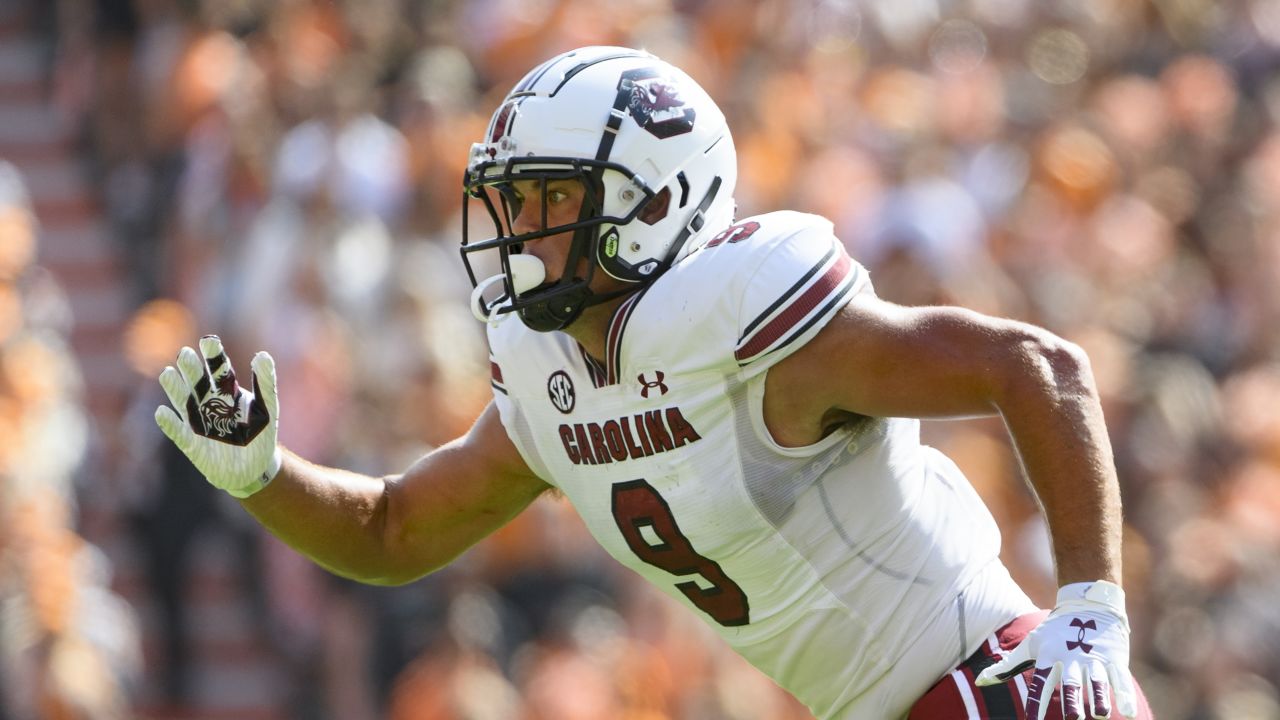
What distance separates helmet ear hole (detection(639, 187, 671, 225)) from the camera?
3.51m

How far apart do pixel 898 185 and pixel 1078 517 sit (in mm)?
5228

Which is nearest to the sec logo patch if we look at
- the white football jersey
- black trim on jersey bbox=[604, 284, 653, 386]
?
the white football jersey

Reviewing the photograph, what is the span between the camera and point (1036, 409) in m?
3.04

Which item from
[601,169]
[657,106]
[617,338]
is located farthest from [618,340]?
[657,106]

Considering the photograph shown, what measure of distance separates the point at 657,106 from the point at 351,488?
1102 mm

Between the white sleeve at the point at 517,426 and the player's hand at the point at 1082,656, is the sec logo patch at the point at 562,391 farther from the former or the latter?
the player's hand at the point at 1082,656

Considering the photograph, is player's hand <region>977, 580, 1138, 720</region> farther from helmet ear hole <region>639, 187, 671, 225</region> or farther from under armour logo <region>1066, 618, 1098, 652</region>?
helmet ear hole <region>639, 187, 671, 225</region>

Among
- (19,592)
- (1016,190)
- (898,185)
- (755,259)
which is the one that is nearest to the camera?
(755,259)

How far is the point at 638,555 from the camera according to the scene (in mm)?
3541

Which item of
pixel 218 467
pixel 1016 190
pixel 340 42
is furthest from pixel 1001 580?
pixel 1016 190

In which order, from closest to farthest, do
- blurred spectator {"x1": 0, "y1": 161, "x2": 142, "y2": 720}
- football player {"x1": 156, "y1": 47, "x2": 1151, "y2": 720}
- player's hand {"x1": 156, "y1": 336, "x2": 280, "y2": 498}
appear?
football player {"x1": 156, "y1": 47, "x2": 1151, "y2": 720} → player's hand {"x1": 156, "y1": 336, "x2": 280, "y2": 498} → blurred spectator {"x1": 0, "y1": 161, "x2": 142, "y2": 720}

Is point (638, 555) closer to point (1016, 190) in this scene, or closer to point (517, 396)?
point (517, 396)

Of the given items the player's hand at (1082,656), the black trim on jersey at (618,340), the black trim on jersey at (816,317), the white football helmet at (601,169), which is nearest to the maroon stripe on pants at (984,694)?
the player's hand at (1082,656)

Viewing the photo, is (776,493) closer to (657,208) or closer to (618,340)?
(618,340)
